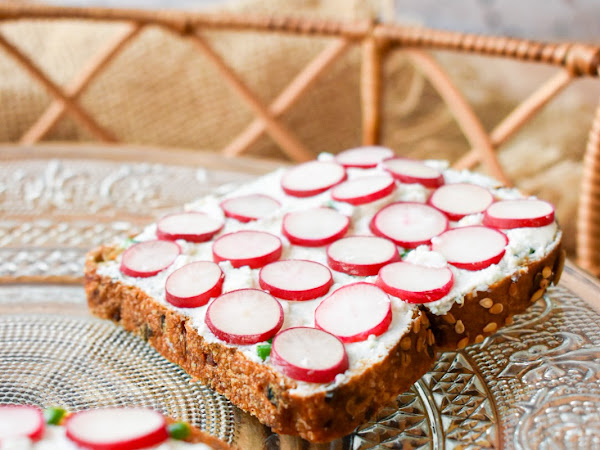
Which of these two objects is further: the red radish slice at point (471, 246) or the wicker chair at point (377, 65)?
the wicker chair at point (377, 65)

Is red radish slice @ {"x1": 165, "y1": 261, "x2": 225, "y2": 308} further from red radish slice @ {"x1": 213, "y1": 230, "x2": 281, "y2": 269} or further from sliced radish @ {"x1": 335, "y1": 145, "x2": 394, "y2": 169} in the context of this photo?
sliced radish @ {"x1": 335, "y1": 145, "x2": 394, "y2": 169}

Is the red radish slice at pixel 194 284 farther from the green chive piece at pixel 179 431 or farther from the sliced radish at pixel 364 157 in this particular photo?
the sliced radish at pixel 364 157

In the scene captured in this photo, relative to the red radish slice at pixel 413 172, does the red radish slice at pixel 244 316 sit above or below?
below

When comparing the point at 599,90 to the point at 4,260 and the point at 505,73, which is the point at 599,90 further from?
the point at 4,260

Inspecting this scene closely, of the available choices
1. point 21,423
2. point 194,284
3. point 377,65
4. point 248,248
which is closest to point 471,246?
point 248,248

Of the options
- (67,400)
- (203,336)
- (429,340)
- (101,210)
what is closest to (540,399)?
(429,340)

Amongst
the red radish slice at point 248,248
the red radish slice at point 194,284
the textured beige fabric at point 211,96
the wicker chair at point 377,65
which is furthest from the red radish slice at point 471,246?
the textured beige fabric at point 211,96
